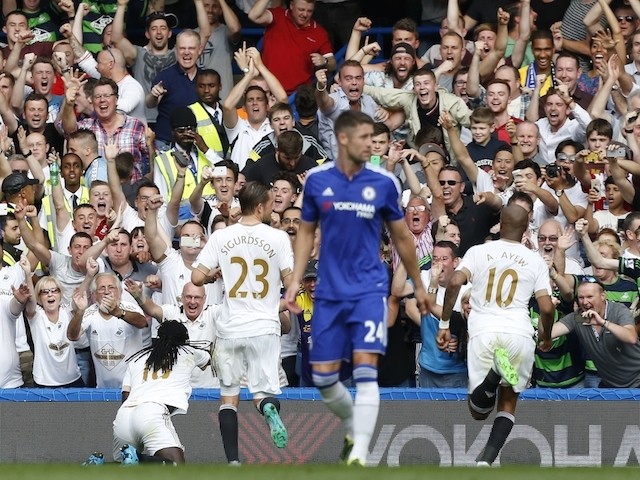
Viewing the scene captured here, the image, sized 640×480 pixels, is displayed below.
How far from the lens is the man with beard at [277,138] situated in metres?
15.5

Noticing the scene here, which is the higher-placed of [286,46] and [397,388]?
[286,46]

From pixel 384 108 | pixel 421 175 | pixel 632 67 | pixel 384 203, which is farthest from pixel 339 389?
pixel 632 67

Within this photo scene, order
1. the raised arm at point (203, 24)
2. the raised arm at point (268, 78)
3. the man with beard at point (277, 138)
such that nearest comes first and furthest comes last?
the man with beard at point (277, 138)
the raised arm at point (268, 78)
the raised arm at point (203, 24)

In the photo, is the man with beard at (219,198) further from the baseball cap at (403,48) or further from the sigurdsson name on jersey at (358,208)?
the sigurdsson name on jersey at (358,208)

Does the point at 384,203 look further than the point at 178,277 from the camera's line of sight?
No

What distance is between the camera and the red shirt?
17516 mm

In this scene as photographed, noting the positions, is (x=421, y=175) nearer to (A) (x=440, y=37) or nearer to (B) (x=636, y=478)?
(A) (x=440, y=37)

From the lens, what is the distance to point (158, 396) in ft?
40.2

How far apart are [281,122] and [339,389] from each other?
20.6 feet

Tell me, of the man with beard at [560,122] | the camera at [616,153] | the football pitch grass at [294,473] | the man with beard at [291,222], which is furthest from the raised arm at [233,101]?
the football pitch grass at [294,473]

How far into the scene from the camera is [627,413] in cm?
1313

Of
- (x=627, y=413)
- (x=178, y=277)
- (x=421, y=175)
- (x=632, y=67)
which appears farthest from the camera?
(x=632, y=67)

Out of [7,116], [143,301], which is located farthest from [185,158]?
[143,301]

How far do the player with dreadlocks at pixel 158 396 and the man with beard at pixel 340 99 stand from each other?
4059 millimetres
